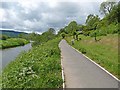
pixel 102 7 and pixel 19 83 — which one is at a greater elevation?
pixel 102 7

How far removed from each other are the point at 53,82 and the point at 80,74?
9.59 ft

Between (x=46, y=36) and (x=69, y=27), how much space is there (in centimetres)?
1578

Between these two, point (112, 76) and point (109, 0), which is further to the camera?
point (109, 0)

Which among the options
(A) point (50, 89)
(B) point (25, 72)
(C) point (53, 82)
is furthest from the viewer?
(B) point (25, 72)

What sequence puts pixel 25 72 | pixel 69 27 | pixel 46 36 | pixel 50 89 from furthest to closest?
pixel 69 27 < pixel 46 36 < pixel 25 72 < pixel 50 89

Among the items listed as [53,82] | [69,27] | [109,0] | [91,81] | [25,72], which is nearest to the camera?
[53,82]

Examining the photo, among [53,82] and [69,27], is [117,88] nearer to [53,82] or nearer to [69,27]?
[53,82]

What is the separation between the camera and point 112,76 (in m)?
12.3

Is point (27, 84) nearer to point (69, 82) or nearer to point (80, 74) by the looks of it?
point (69, 82)

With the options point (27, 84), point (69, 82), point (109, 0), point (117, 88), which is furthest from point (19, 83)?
point (109, 0)

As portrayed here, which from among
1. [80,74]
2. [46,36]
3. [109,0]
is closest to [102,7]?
[109,0]

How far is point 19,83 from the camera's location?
34.6 feet

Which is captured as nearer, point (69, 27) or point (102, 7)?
point (102, 7)

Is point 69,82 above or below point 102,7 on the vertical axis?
below
